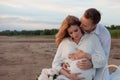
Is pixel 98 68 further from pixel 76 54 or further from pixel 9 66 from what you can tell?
pixel 9 66

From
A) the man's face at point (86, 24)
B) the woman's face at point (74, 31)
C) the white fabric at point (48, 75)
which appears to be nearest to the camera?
the man's face at point (86, 24)

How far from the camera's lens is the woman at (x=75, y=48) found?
5.89 m

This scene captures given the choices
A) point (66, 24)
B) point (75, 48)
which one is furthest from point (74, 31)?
point (75, 48)

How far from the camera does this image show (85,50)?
5.95 meters

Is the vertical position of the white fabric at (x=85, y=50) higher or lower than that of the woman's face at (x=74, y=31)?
lower

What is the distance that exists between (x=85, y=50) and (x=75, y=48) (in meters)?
0.13

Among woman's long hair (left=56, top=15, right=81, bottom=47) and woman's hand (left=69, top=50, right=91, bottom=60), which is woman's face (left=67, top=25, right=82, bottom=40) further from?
woman's hand (left=69, top=50, right=91, bottom=60)

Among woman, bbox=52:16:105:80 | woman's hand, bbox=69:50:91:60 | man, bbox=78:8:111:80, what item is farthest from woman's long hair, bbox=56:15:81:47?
woman's hand, bbox=69:50:91:60

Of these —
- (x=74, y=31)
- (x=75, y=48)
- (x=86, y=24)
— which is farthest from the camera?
(x=75, y=48)

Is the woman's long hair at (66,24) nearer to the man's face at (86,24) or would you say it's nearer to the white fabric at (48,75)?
the man's face at (86,24)

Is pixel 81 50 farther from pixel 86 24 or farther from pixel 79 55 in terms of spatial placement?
pixel 86 24

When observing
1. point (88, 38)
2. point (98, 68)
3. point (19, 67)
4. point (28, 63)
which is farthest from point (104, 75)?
point (28, 63)

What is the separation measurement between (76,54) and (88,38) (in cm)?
23

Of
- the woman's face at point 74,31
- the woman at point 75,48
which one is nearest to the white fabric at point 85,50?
the woman at point 75,48
